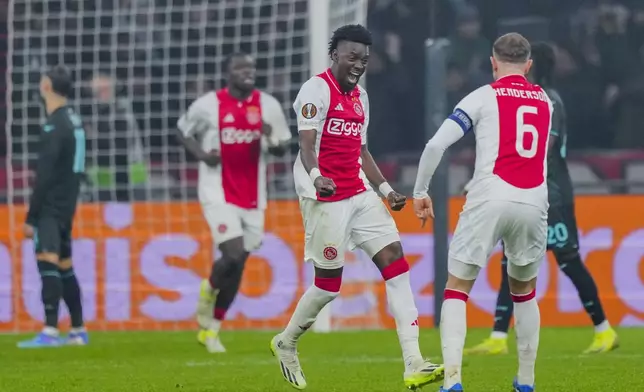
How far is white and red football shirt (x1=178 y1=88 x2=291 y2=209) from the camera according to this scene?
423 inches

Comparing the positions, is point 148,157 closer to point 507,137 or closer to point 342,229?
point 342,229

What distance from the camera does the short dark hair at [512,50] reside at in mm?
6770

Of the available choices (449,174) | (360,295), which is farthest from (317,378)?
(449,174)

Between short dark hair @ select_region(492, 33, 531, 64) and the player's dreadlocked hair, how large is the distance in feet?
10.2

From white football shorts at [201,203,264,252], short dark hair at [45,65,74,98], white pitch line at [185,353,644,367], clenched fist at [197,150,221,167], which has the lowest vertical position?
white pitch line at [185,353,644,367]

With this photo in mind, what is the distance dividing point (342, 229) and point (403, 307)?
1.80 ft

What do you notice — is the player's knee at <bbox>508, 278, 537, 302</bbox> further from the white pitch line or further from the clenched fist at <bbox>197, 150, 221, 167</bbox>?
the clenched fist at <bbox>197, 150, 221, 167</bbox>

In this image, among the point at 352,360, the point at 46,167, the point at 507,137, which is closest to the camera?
the point at 507,137

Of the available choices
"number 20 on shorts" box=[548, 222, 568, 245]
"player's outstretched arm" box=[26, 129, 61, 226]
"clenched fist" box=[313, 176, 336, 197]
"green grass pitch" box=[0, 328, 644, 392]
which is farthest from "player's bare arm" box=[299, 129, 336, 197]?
"player's outstretched arm" box=[26, 129, 61, 226]

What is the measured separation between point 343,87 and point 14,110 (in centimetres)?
791

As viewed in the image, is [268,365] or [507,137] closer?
[507,137]

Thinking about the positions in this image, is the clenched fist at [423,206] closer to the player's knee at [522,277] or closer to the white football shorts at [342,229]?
the player's knee at [522,277]

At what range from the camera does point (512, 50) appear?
6.77 metres

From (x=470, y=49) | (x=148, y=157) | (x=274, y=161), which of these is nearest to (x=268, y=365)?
(x=274, y=161)
